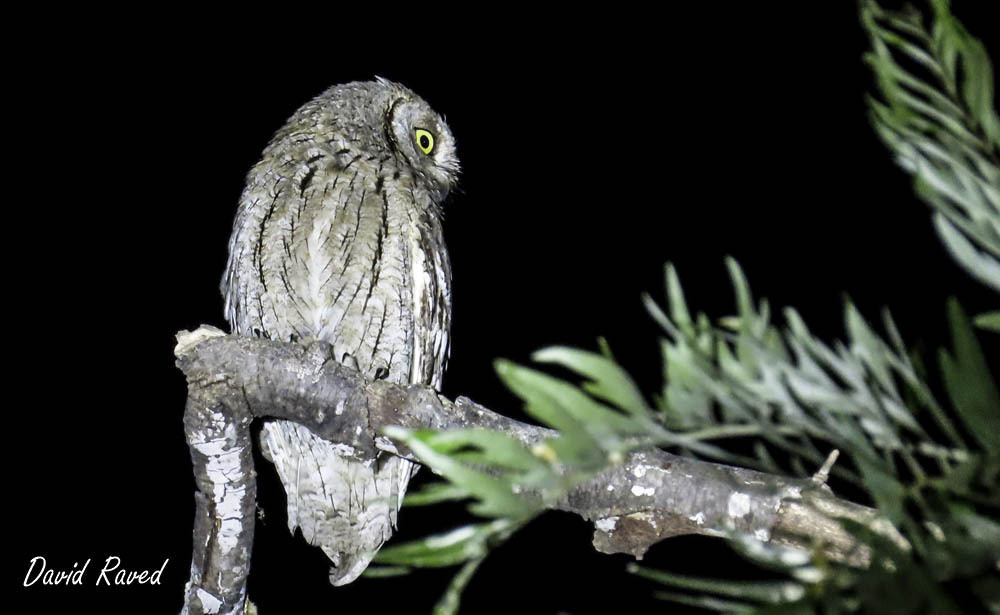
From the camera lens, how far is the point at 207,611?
1261 mm

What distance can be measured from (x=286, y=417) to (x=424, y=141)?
1.04 meters

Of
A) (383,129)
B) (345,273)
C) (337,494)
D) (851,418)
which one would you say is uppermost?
(383,129)

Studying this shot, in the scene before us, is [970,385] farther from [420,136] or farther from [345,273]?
[420,136]

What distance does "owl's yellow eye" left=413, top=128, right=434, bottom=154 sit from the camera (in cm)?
203

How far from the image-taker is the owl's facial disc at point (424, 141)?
6.39 feet

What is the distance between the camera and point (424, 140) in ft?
6.75

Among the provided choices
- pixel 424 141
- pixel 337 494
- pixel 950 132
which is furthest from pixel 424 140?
pixel 950 132

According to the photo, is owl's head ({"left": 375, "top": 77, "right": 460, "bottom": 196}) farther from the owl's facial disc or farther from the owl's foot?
the owl's foot

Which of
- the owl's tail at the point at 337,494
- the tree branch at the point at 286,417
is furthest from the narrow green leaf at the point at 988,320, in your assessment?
the owl's tail at the point at 337,494

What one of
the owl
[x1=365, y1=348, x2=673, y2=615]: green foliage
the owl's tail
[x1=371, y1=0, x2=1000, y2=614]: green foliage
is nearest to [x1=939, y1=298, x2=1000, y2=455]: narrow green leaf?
[x1=371, y1=0, x2=1000, y2=614]: green foliage

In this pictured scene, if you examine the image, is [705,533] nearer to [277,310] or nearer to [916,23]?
[916,23]

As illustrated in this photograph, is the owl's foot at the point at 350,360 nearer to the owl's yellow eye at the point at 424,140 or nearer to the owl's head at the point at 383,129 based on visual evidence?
the owl's head at the point at 383,129

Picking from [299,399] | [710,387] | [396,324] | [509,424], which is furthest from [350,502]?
[710,387]

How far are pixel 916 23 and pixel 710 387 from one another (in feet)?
0.70
